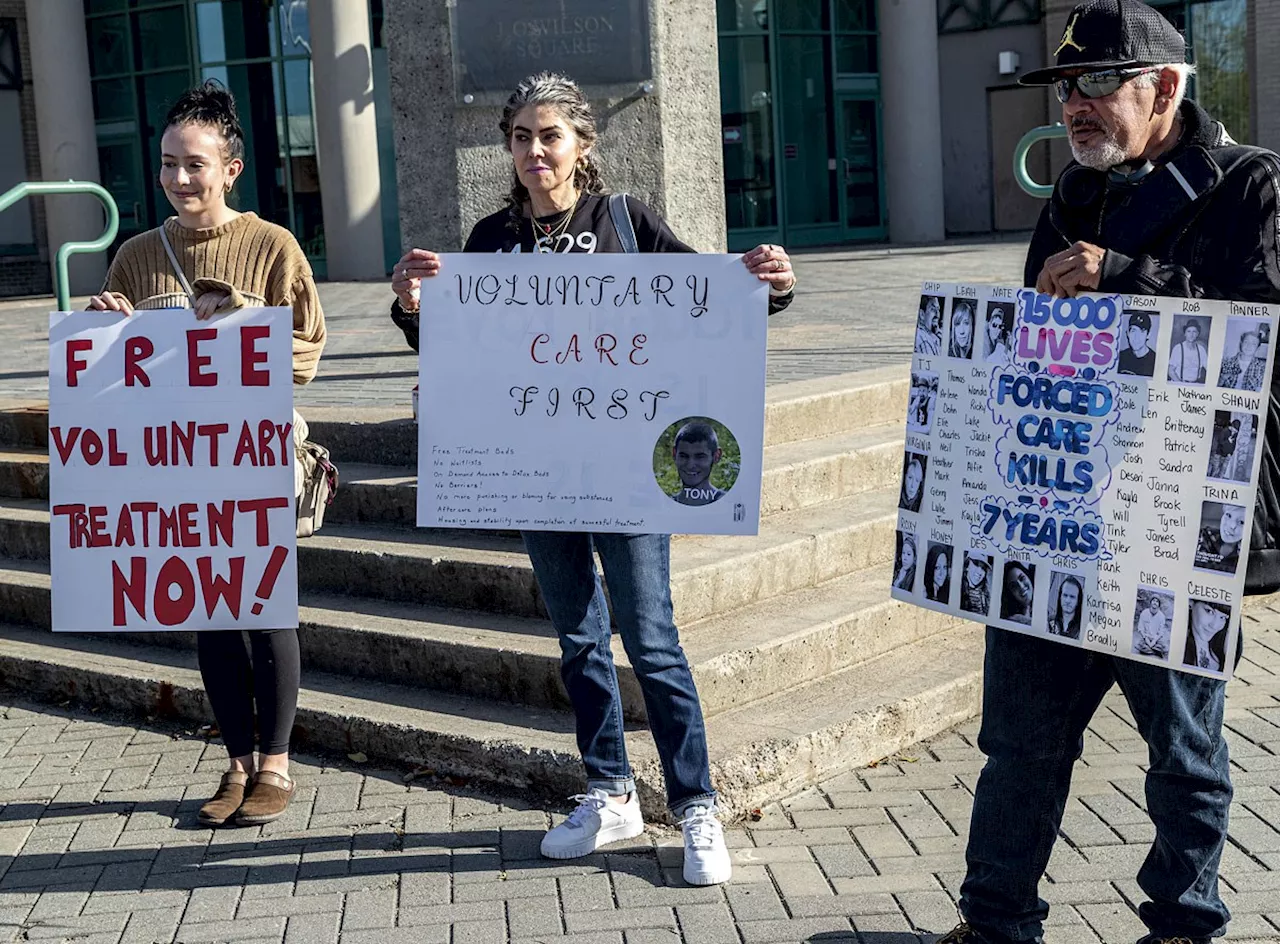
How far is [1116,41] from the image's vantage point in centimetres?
303

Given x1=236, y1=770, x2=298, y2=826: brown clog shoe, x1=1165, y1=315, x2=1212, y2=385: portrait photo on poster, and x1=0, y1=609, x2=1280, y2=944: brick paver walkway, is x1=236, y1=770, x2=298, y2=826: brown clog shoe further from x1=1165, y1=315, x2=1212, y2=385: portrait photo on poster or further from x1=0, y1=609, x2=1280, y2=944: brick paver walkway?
x1=1165, y1=315, x2=1212, y2=385: portrait photo on poster

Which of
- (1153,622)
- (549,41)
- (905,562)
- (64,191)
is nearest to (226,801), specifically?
(905,562)

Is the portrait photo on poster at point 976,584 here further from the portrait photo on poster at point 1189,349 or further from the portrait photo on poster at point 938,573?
the portrait photo on poster at point 1189,349

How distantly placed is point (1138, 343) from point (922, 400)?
543 millimetres

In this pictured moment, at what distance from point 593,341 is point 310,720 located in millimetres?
1895

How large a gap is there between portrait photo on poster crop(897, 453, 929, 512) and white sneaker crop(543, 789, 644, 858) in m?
1.22

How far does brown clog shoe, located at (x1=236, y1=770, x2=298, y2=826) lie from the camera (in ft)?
15.0

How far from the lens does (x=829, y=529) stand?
591 centimetres

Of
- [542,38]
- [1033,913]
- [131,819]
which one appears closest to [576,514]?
[1033,913]

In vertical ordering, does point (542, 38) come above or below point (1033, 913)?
above

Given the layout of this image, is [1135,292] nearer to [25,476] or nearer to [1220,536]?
[1220,536]

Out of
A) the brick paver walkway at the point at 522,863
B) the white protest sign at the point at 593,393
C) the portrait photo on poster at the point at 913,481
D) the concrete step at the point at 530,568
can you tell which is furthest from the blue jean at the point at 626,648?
the concrete step at the point at 530,568

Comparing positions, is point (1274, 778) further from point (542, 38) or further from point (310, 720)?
point (542, 38)

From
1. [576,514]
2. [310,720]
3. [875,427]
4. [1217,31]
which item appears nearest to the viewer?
[576,514]
